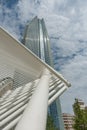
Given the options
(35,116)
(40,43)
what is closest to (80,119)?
(35,116)

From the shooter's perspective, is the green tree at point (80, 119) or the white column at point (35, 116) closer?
the white column at point (35, 116)

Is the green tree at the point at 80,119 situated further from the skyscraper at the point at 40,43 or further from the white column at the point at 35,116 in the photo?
the skyscraper at the point at 40,43

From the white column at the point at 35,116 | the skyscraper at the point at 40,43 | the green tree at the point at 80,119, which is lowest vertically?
the white column at the point at 35,116

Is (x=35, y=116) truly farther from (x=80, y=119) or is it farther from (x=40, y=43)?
(x=40, y=43)

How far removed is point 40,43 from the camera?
101 metres

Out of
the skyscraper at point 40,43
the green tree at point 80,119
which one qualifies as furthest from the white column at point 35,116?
the skyscraper at point 40,43

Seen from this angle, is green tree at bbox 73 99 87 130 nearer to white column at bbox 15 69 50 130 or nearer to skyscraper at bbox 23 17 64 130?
white column at bbox 15 69 50 130

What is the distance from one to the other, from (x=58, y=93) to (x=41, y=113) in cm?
219

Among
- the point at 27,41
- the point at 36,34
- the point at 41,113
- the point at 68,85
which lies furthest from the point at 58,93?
the point at 36,34

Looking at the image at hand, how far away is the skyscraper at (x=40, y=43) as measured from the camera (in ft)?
299

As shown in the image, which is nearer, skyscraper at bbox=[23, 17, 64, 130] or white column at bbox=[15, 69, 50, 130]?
white column at bbox=[15, 69, 50, 130]

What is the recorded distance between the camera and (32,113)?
219 centimetres

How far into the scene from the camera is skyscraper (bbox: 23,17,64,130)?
91281 millimetres

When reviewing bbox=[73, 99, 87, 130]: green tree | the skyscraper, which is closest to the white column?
bbox=[73, 99, 87, 130]: green tree
